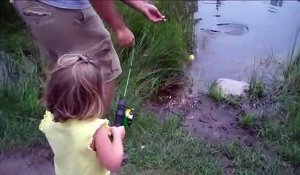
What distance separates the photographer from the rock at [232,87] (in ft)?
13.4

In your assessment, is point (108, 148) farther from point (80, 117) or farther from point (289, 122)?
point (289, 122)

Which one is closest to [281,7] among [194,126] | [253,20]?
[253,20]

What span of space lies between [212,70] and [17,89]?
1.69 metres

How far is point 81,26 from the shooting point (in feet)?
8.91

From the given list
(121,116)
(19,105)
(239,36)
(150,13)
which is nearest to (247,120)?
(150,13)

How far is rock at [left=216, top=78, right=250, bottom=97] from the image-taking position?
13.4 ft

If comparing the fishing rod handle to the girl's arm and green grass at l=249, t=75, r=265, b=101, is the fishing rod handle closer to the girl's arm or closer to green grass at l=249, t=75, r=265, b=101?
the girl's arm

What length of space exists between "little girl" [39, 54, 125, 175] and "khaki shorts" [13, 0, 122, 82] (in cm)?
57

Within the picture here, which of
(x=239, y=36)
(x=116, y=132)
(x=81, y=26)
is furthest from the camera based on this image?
(x=239, y=36)

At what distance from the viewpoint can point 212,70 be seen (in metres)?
4.67

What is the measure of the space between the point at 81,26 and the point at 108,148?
86cm

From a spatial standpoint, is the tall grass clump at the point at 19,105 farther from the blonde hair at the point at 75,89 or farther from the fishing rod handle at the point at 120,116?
the blonde hair at the point at 75,89

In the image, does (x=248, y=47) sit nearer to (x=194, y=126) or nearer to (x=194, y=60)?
(x=194, y=60)

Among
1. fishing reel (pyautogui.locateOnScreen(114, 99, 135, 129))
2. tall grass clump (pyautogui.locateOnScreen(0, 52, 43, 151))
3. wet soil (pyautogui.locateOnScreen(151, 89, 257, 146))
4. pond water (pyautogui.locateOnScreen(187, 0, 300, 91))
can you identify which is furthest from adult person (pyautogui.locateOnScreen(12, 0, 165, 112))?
pond water (pyautogui.locateOnScreen(187, 0, 300, 91))
